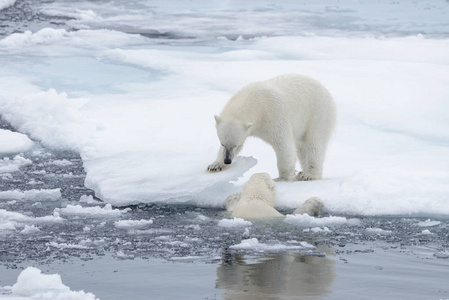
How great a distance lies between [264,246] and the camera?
436 cm

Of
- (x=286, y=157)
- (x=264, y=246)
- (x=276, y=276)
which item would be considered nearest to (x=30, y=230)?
(x=264, y=246)

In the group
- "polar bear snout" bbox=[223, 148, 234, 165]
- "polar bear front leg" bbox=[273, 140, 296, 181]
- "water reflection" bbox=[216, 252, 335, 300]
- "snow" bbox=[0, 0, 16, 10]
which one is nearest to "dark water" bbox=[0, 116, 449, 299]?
"water reflection" bbox=[216, 252, 335, 300]

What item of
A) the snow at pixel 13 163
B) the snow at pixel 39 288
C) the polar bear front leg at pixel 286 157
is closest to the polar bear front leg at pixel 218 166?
the polar bear front leg at pixel 286 157

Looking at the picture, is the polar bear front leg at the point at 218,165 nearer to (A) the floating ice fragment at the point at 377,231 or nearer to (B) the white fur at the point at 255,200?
(B) the white fur at the point at 255,200

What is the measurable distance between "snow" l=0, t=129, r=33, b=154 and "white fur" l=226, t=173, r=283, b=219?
7.85ft

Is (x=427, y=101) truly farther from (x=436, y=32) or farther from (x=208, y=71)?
(x=436, y=32)

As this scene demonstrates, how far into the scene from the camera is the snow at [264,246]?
14.2 feet

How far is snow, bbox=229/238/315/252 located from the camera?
433 cm

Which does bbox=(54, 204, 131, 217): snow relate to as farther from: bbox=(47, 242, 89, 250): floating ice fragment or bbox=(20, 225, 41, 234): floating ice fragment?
bbox=(47, 242, 89, 250): floating ice fragment

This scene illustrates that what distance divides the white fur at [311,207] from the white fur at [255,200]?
139 mm

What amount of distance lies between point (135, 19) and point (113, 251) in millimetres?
11845

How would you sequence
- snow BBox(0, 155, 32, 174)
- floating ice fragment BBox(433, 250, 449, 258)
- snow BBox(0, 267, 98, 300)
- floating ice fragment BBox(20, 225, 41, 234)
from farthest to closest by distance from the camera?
snow BBox(0, 155, 32, 174), floating ice fragment BBox(20, 225, 41, 234), floating ice fragment BBox(433, 250, 449, 258), snow BBox(0, 267, 98, 300)

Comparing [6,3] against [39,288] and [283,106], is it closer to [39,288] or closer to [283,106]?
[283,106]

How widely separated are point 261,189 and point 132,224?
0.98 meters
